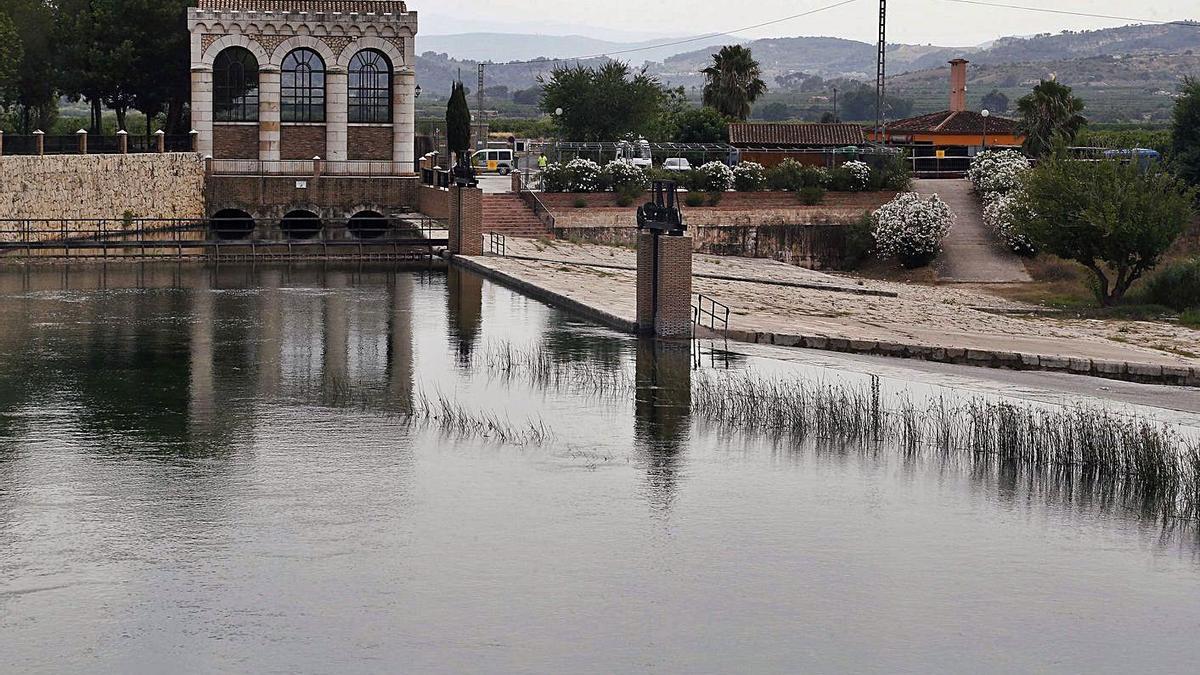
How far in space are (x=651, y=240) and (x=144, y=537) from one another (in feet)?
54.1

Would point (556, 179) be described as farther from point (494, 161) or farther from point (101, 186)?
point (494, 161)

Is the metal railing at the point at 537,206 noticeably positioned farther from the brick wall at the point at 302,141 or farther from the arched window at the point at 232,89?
the arched window at the point at 232,89

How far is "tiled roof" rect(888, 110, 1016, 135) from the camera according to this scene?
82.9m

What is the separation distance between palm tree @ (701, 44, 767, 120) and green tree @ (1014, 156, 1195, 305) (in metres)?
50.4

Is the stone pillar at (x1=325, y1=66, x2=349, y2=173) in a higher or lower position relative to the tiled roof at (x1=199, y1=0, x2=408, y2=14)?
lower

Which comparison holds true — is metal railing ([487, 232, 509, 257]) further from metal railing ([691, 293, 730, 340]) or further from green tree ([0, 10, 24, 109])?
green tree ([0, 10, 24, 109])

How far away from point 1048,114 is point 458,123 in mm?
28076

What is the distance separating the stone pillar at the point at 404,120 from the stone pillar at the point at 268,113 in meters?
4.87

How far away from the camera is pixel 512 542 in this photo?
16.6 metres

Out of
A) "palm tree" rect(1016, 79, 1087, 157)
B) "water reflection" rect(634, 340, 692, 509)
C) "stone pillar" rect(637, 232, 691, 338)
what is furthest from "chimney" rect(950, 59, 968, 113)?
"water reflection" rect(634, 340, 692, 509)

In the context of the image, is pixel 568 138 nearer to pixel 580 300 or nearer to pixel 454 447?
pixel 580 300

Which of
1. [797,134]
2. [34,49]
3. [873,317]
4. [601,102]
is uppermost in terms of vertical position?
[34,49]

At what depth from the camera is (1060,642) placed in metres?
13.8

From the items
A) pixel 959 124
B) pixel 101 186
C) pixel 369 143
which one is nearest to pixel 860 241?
pixel 369 143
